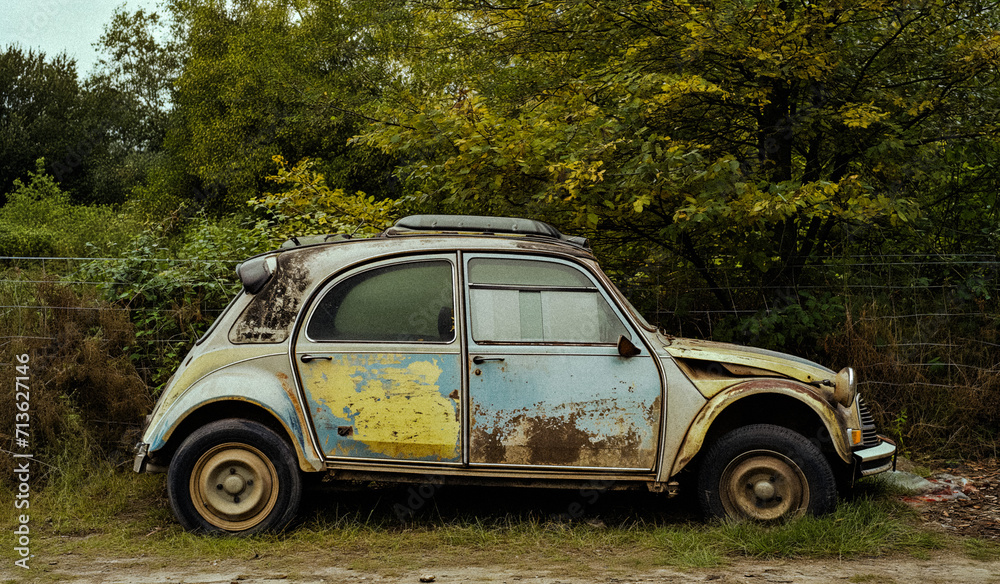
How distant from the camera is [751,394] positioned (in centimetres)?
507

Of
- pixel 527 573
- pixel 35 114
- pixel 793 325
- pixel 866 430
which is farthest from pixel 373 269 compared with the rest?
pixel 35 114

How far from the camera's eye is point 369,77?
1117 inches

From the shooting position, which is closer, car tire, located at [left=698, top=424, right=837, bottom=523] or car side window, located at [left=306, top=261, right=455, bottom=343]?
car tire, located at [left=698, top=424, right=837, bottom=523]

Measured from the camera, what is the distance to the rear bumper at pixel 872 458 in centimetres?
518

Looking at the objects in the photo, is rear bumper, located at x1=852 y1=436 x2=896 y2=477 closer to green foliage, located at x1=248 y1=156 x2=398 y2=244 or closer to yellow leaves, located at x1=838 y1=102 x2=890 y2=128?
yellow leaves, located at x1=838 y1=102 x2=890 y2=128

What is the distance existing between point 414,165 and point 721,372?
341 cm

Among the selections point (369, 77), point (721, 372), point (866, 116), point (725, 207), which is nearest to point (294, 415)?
point (721, 372)

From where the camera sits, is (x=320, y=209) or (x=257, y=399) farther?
(x=320, y=209)

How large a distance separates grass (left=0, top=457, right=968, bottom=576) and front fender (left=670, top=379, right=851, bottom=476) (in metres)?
0.46

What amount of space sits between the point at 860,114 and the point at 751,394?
3.00 m

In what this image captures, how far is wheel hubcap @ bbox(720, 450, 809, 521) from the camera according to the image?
5.09 m

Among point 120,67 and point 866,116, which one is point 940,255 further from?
point 120,67

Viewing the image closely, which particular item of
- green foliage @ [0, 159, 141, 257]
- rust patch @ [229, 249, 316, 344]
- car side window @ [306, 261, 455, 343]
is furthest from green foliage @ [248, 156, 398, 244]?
green foliage @ [0, 159, 141, 257]

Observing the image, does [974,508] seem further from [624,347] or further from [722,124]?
[722,124]
